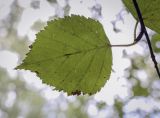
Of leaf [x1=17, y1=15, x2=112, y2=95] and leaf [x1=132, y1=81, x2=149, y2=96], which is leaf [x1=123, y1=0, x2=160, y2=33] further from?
leaf [x1=132, y1=81, x2=149, y2=96]

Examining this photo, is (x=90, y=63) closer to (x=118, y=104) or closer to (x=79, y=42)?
(x=79, y=42)

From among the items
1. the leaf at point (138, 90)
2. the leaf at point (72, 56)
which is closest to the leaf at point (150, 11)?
the leaf at point (72, 56)

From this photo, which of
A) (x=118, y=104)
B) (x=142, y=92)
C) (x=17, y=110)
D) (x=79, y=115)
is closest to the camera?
(x=142, y=92)

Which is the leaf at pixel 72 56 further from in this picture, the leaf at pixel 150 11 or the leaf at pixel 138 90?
the leaf at pixel 138 90

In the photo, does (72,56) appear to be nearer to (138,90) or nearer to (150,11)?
(150,11)

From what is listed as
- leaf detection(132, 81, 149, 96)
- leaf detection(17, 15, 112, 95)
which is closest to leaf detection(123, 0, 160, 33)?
leaf detection(17, 15, 112, 95)

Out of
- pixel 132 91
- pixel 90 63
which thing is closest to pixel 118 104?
pixel 132 91

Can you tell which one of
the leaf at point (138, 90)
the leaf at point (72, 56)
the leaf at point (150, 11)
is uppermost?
the leaf at point (138, 90)

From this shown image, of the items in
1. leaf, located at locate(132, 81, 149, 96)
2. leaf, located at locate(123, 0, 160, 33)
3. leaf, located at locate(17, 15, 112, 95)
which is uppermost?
leaf, located at locate(132, 81, 149, 96)
